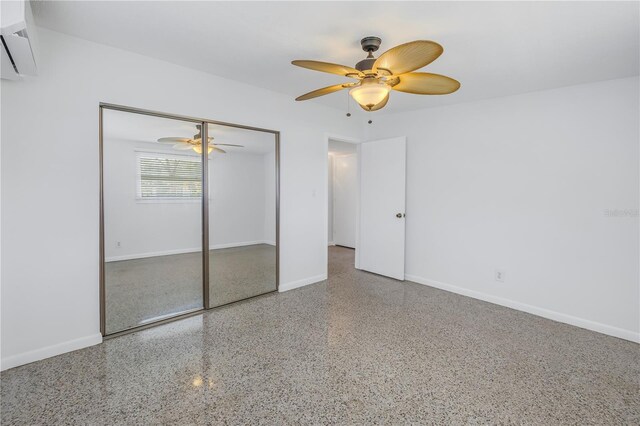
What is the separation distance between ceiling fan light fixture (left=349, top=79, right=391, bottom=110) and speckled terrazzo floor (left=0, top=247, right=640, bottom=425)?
1.91 m

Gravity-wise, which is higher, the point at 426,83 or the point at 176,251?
the point at 426,83

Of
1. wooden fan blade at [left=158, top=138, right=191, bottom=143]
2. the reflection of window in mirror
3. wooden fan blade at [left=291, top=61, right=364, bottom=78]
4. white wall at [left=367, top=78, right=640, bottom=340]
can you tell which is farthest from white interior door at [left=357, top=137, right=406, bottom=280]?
wooden fan blade at [left=158, top=138, right=191, bottom=143]

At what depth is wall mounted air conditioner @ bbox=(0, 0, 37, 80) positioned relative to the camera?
1466 millimetres

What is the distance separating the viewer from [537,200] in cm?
315

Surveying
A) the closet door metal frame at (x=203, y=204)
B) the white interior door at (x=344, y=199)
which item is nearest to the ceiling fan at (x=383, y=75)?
the closet door metal frame at (x=203, y=204)

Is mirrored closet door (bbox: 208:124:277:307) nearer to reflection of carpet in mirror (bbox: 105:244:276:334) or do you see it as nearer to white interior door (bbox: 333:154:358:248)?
reflection of carpet in mirror (bbox: 105:244:276:334)

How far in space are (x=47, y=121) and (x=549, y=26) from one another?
351 cm

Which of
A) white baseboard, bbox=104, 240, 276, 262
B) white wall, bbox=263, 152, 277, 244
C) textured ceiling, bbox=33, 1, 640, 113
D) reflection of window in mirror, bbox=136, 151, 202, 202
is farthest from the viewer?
white wall, bbox=263, 152, 277, 244

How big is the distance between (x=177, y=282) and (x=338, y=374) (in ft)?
6.16

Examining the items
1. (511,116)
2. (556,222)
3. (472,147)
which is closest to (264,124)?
(472,147)

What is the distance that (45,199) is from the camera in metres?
2.19

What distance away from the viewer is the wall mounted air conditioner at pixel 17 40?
1.47 metres

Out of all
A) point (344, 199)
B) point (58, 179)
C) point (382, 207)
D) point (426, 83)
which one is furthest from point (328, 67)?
point (344, 199)

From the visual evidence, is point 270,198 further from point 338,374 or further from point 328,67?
point 338,374
